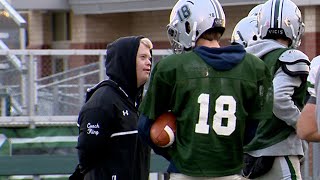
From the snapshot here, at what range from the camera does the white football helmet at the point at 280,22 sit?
6949 millimetres

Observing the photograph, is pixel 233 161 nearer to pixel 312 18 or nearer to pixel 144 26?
pixel 312 18

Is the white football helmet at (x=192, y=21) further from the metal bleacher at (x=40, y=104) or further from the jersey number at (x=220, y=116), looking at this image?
the metal bleacher at (x=40, y=104)

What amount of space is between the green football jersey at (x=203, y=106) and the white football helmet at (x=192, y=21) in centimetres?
19

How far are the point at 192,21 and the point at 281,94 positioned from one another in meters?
1.12

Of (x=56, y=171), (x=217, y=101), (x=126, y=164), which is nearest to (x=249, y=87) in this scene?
(x=217, y=101)

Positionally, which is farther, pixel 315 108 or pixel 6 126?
pixel 6 126

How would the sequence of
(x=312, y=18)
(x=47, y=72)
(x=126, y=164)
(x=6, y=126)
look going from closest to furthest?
(x=126, y=164), (x=6, y=126), (x=47, y=72), (x=312, y=18)

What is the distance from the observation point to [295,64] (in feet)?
22.0

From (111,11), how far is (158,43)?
1.36m

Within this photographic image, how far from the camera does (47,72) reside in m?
13.2

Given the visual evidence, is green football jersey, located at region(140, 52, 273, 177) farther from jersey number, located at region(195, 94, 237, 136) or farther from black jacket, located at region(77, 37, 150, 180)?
black jacket, located at region(77, 37, 150, 180)

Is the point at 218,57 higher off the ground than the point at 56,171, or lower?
higher

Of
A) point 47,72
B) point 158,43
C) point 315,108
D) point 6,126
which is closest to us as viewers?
point 315,108

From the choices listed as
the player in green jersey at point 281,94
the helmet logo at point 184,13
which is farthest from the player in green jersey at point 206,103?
the player in green jersey at point 281,94
